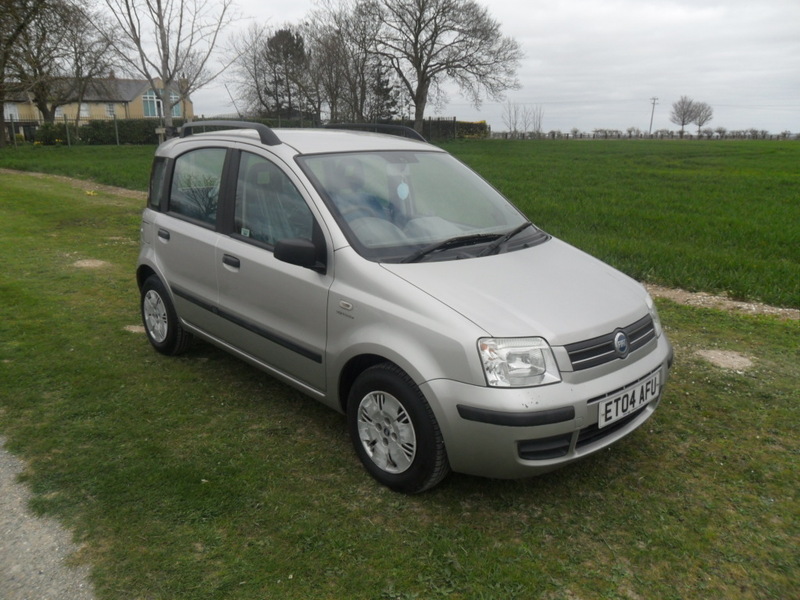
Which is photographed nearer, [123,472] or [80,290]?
[123,472]

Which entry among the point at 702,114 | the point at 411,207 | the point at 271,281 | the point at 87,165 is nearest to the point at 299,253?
the point at 271,281

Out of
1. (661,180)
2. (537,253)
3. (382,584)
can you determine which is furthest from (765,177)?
(382,584)

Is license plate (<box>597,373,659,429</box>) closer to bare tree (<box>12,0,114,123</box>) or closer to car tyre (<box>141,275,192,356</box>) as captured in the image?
car tyre (<box>141,275,192,356</box>)

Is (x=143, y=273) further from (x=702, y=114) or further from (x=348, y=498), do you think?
(x=702, y=114)

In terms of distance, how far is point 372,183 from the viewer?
396 centimetres

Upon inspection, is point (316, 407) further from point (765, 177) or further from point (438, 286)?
point (765, 177)

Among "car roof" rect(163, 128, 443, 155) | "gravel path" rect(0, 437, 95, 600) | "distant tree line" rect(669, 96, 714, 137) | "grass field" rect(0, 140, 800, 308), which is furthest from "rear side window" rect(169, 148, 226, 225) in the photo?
"distant tree line" rect(669, 96, 714, 137)

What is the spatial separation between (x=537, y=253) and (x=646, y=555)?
5.55ft

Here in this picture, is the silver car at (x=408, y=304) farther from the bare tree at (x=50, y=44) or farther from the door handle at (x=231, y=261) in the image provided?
the bare tree at (x=50, y=44)

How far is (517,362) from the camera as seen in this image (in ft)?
9.71

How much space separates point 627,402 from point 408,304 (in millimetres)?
1153

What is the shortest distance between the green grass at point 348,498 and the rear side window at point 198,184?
3.90 feet

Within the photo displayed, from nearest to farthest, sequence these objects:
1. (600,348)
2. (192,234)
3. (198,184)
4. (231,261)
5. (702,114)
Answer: (600,348) < (231,261) < (192,234) < (198,184) < (702,114)

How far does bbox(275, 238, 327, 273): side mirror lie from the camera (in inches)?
138
